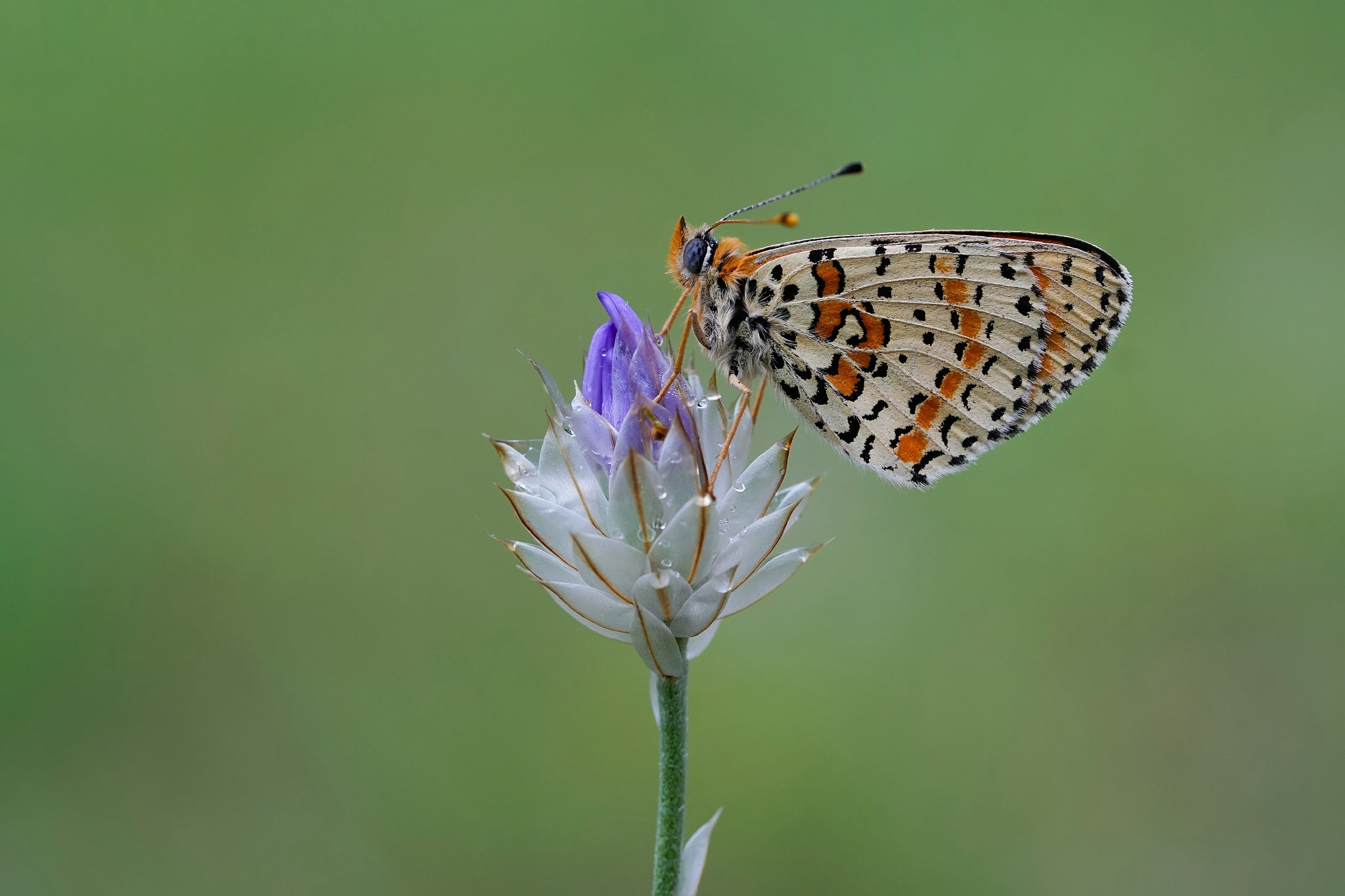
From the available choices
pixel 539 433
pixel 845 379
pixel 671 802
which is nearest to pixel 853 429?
pixel 845 379

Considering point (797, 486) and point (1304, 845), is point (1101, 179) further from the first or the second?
point (797, 486)

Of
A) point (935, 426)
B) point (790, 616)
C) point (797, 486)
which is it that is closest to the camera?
point (797, 486)

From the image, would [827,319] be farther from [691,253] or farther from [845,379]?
[691,253]

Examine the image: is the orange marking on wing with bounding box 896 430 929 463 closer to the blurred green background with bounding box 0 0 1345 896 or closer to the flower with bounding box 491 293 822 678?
the flower with bounding box 491 293 822 678

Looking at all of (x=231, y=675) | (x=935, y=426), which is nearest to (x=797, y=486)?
(x=935, y=426)

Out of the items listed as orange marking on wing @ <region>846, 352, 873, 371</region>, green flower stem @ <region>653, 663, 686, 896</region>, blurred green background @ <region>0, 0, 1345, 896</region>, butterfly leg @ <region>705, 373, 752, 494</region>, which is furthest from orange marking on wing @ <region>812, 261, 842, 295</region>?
blurred green background @ <region>0, 0, 1345, 896</region>

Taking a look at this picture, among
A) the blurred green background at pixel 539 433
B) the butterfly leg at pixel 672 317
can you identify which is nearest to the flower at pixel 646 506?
the butterfly leg at pixel 672 317
